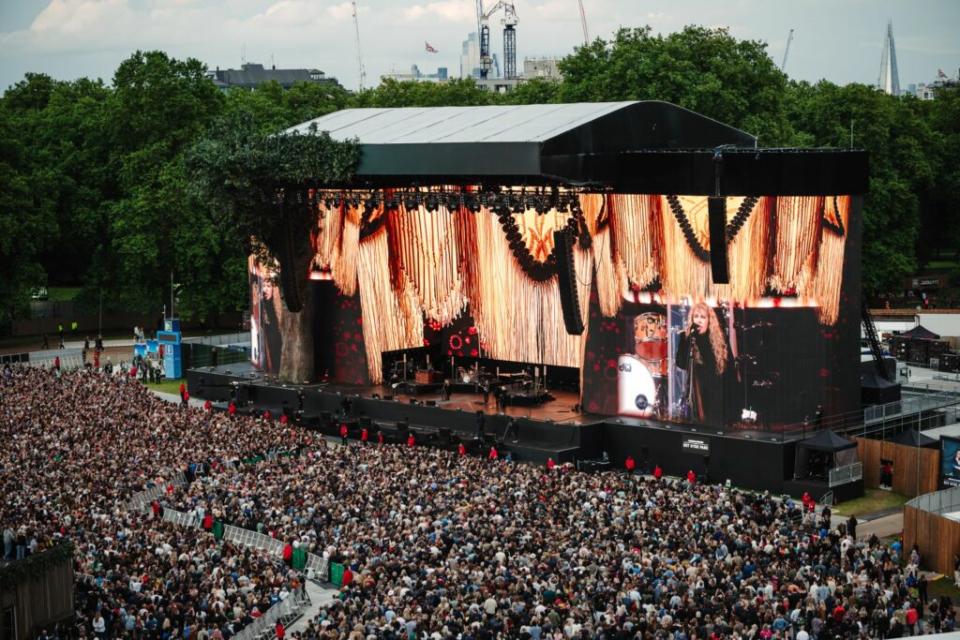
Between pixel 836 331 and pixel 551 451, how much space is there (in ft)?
28.2

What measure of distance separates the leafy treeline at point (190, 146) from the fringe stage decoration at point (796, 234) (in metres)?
21.8

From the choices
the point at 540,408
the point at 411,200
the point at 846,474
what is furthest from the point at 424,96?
the point at 846,474

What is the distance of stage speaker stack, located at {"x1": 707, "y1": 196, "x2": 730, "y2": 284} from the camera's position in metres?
36.1

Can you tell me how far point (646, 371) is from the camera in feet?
126

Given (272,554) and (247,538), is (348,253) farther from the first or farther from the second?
(272,554)

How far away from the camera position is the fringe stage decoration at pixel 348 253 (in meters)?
45.0

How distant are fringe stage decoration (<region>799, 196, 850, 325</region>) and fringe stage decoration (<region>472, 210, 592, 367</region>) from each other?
8.91 meters

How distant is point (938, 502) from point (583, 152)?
574 inches

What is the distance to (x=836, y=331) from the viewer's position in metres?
36.7

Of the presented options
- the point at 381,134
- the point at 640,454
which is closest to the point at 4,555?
the point at 640,454

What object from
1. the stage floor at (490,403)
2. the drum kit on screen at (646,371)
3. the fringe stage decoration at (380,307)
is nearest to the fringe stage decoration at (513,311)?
the stage floor at (490,403)

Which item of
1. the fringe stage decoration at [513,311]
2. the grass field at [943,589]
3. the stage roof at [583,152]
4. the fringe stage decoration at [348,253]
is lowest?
the grass field at [943,589]

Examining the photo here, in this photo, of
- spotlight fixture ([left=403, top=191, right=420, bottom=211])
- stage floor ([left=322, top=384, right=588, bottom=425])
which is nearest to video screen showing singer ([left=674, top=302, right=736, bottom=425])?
stage floor ([left=322, top=384, right=588, bottom=425])

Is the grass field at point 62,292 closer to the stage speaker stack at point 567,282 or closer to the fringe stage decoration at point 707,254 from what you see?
the stage speaker stack at point 567,282
